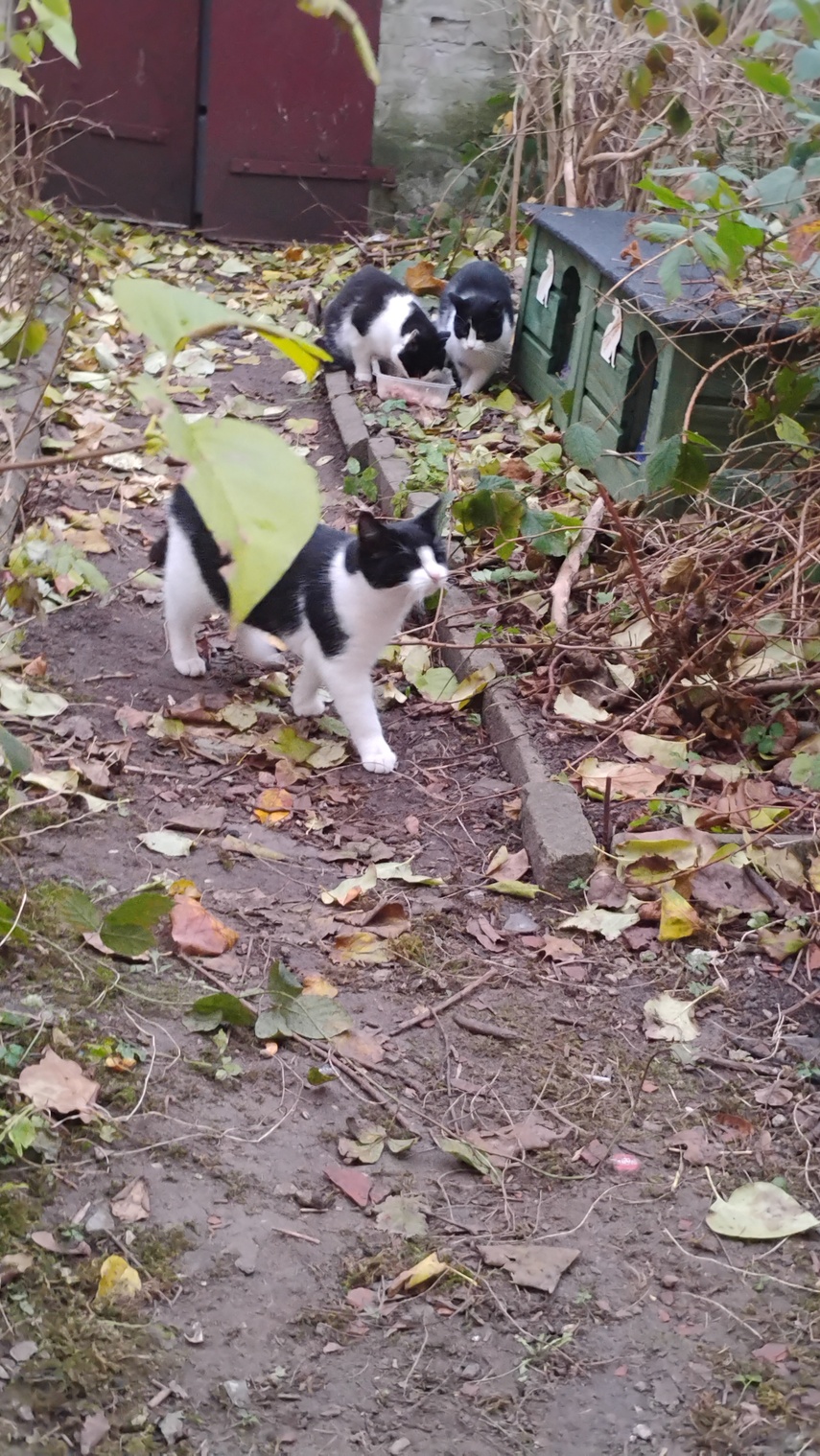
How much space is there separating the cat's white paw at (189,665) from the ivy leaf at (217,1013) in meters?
1.63

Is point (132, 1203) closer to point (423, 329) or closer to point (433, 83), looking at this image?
point (423, 329)

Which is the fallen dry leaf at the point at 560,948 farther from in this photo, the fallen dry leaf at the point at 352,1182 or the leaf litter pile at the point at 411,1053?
the fallen dry leaf at the point at 352,1182

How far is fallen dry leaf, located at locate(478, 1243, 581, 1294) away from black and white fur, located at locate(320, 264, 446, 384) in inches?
181

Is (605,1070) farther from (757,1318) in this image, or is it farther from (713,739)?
(713,739)

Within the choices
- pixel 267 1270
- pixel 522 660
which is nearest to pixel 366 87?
pixel 522 660

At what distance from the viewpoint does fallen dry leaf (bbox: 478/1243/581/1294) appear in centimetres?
188

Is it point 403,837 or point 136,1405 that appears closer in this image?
point 136,1405

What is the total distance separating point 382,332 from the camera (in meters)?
5.88

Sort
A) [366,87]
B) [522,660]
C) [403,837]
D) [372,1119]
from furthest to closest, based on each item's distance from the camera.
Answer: [366,87]
[522,660]
[403,837]
[372,1119]

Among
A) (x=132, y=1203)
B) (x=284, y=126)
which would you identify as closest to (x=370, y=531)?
(x=132, y=1203)

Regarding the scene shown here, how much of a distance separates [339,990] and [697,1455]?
1089 millimetres

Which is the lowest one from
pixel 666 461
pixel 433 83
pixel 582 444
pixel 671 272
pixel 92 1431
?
pixel 92 1431

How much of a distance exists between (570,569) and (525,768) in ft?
2.74

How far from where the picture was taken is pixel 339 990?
2.50 m
